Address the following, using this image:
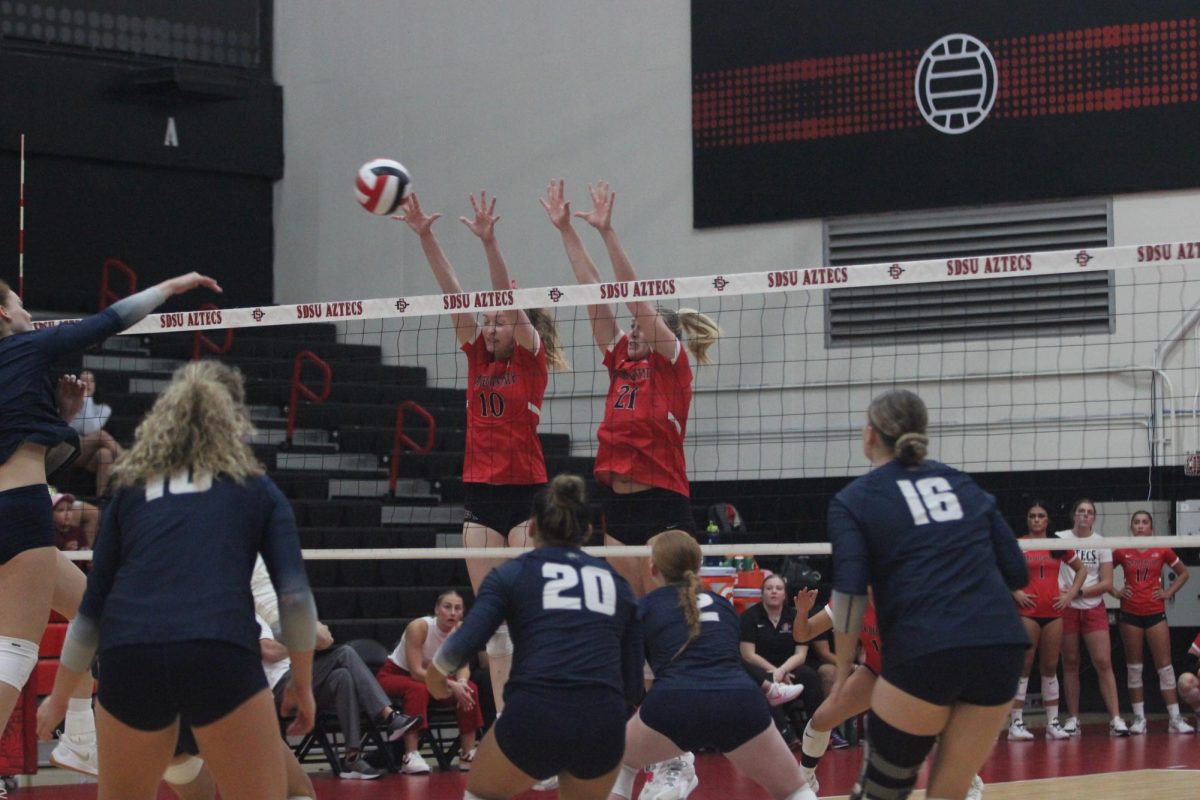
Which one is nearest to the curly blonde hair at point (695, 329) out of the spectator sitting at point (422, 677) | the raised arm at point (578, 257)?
the raised arm at point (578, 257)

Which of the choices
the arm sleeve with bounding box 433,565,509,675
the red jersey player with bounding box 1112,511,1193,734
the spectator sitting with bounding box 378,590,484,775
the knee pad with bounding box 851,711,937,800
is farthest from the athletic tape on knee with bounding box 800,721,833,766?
the red jersey player with bounding box 1112,511,1193,734

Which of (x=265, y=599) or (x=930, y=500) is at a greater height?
(x=930, y=500)

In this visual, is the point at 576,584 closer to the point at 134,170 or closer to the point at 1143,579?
the point at 1143,579

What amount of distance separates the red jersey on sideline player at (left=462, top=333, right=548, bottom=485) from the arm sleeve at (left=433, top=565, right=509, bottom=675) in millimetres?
2657

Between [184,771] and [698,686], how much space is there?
6.48ft

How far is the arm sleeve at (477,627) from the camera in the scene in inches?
212

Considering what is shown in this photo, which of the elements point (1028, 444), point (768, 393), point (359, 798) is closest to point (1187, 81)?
point (1028, 444)

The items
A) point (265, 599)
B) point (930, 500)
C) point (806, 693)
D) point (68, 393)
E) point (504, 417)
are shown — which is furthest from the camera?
point (806, 693)

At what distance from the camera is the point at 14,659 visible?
6.51m

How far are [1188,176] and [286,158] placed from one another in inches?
346

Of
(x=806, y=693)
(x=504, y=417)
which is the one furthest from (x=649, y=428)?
(x=806, y=693)

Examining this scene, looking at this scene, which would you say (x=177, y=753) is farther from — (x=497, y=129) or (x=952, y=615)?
(x=497, y=129)

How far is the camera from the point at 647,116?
15.8 m

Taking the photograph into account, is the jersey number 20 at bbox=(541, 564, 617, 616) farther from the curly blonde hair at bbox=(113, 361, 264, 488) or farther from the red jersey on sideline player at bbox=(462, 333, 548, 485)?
the red jersey on sideline player at bbox=(462, 333, 548, 485)
